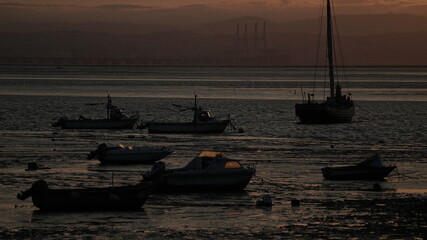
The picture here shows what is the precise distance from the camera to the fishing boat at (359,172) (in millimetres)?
49156

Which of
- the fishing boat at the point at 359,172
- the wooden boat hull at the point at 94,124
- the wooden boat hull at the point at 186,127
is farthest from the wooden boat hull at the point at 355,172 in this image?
the wooden boat hull at the point at 94,124

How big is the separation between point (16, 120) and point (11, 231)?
222ft

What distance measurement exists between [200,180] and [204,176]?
0.27 metres

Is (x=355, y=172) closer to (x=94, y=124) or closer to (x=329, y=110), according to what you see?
(x=94, y=124)

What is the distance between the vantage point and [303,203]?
4197cm

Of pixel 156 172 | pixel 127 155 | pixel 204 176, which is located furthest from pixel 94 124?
pixel 204 176

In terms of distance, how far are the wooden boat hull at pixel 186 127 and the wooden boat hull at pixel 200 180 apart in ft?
125

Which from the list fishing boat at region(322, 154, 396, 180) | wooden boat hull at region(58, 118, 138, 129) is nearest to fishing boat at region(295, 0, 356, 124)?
wooden boat hull at region(58, 118, 138, 129)

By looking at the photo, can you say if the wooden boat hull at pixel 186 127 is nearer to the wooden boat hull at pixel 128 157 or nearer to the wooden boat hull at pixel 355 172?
the wooden boat hull at pixel 128 157

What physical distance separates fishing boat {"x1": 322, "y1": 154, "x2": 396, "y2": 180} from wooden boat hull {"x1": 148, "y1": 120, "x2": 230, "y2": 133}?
1357 inches

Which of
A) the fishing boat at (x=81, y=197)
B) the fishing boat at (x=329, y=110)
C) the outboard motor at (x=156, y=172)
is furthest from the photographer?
the fishing boat at (x=329, y=110)

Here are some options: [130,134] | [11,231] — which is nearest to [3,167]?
[11,231]

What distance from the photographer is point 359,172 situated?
49500 millimetres

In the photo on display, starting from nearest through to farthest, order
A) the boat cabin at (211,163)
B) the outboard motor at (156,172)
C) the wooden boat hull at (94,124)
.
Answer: the boat cabin at (211,163) < the outboard motor at (156,172) < the wooden boat hull at (94,124)
